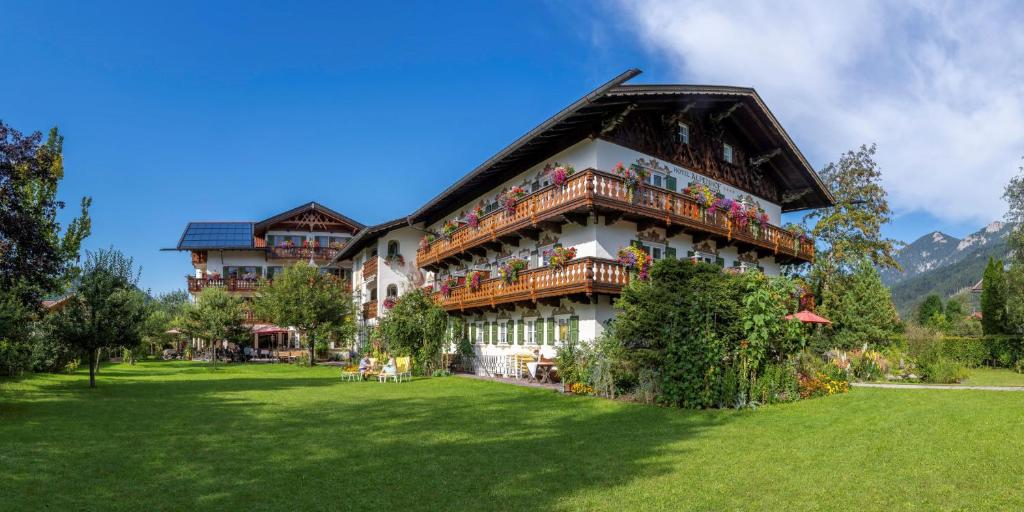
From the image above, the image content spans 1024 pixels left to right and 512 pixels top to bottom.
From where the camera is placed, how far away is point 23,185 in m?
19.7

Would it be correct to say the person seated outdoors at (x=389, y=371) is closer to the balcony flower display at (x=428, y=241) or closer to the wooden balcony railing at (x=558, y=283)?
the wooden balcony railing at (x=558, y=283)

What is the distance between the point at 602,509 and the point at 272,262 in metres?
56.0

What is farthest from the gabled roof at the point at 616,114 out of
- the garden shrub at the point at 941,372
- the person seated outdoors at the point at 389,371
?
the garden shrub at the point at 941,372

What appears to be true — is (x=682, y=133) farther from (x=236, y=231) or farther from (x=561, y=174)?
(x=236, y=231)

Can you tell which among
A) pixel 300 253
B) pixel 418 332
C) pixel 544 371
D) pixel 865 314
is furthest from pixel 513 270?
pixel 300 253

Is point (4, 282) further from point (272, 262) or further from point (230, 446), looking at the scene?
point (272, 262)

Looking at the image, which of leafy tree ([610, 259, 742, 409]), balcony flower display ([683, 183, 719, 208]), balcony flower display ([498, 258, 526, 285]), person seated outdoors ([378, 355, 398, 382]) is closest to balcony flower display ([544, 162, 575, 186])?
balcony flower display ([498, 258, 526, 285])

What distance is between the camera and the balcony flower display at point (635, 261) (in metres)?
22.1

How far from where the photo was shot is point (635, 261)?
22.1 metres

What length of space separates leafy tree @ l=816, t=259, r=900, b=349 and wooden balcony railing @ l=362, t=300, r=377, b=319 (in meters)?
27.7

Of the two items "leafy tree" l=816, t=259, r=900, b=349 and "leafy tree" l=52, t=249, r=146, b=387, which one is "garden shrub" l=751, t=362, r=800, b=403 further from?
"leafy tree" l=52, t=249, r=146, b=387

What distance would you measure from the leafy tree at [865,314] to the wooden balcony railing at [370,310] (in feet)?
90.8

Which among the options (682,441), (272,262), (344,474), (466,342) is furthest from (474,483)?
(272,262)

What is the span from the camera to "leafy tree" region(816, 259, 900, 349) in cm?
2998
